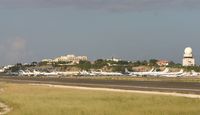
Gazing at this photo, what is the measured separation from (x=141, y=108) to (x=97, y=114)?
468 cm

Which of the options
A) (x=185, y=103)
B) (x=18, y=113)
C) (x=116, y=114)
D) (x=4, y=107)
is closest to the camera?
(x=116, y=114)

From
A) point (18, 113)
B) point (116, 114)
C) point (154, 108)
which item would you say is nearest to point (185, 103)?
point (154, 108)

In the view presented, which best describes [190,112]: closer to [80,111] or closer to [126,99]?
[80,111]

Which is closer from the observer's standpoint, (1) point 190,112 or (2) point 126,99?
(1) point 190,112

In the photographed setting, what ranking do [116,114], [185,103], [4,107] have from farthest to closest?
[4,107] < [185,103] < [116,114]

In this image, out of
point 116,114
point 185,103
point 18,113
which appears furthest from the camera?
point 185,103

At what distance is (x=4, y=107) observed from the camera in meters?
46.2

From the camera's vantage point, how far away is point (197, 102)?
42.8 m

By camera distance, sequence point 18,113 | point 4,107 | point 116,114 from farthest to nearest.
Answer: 1. point 4,107
2. point 18,113
3. point 116,114

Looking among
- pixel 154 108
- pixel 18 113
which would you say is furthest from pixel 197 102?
pixel 18 113

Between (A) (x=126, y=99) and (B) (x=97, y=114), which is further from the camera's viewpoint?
(A) (x=126, y=99)

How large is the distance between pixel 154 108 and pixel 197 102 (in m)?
6.53

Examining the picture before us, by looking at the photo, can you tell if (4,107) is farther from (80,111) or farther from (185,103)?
(185,103)

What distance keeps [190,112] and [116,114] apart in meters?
4.79
